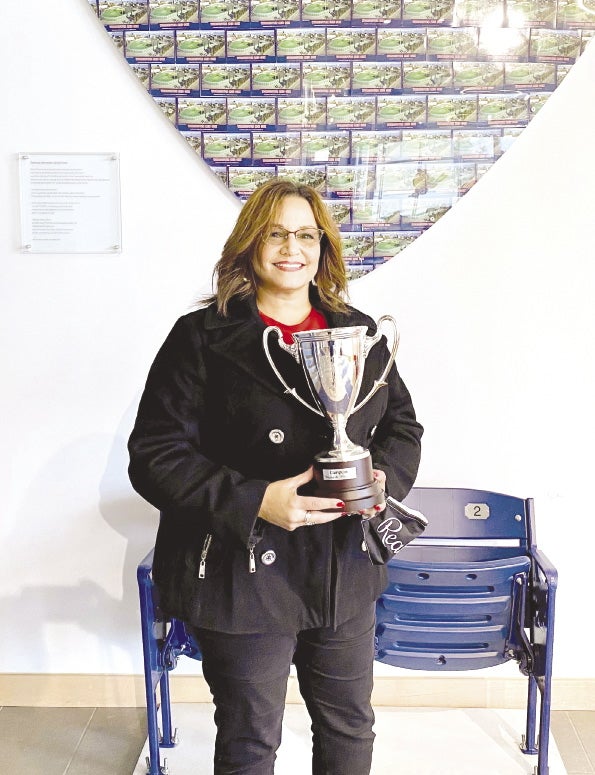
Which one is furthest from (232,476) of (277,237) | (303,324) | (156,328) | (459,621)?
(156,328)

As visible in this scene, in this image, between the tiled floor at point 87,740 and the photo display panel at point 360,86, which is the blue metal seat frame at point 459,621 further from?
the photo display panel at point 360,86

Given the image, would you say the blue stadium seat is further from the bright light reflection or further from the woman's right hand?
the bright light reflection

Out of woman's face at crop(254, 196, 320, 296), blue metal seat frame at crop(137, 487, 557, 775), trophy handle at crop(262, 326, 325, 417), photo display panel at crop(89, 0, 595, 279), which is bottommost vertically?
blue metal seat frame at crop(137, 487, 557, 775)

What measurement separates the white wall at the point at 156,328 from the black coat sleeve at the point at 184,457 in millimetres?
800

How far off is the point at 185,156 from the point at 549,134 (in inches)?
37.6

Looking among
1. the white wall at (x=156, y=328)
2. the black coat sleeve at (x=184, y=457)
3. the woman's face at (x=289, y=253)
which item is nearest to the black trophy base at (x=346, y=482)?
the black coat sleeve at (x=184, y=457)

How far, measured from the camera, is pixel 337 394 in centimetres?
142

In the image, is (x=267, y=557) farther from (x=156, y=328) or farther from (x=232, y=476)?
(x=156, y=328)

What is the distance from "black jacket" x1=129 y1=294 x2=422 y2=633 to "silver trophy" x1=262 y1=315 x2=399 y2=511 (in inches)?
2.2

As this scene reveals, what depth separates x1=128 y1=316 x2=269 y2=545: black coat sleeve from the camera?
141cm

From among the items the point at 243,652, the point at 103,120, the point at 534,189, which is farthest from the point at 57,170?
the point at 243,652

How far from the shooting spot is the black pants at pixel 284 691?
1467 millimetres

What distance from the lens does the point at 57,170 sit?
2217 millimetres

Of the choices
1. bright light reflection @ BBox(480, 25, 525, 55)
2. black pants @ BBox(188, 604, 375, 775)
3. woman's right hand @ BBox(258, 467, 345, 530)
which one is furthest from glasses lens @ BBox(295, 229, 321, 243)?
bright light reflection @ BBox(480, 25, 525, 55)
